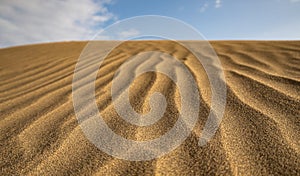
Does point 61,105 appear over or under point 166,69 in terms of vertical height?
over

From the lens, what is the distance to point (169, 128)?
1.58 meters

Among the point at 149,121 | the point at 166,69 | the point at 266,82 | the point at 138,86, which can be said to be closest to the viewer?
the point at 149,121

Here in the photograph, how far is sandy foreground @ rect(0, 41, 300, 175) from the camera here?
1203 millimetres

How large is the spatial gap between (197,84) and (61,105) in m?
1.10

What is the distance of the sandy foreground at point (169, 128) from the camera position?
1203 mm

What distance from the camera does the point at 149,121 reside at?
1.70m

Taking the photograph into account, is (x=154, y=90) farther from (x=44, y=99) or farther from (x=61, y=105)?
(x=44, y=99)

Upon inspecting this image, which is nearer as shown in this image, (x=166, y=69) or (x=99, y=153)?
(x=99, y=153)

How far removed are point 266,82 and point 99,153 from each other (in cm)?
150

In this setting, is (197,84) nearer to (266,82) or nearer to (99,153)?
(266,82)

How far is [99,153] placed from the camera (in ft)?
4.48

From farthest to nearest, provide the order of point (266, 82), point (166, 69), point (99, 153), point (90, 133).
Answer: point (166, 69), point (266, 82), point (90, 133), point (99, 153)

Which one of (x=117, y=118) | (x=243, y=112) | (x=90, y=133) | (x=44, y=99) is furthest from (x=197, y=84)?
(x=44, y=99)

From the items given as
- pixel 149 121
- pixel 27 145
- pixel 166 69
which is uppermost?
pixel 27 145
